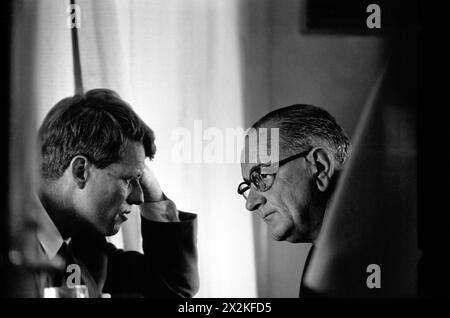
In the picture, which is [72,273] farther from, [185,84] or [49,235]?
[185,84]

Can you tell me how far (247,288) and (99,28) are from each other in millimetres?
1129

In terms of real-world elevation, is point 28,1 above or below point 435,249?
above

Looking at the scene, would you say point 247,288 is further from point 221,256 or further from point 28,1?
point 28,1

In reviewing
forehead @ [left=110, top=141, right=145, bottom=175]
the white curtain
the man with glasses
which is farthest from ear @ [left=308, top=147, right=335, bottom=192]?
forehead @ [left=110, top=141, right=145, bottom=175]

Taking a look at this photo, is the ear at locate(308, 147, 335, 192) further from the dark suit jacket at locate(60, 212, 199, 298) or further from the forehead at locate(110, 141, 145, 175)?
the forehead at locate(110, 141, 145, 175)

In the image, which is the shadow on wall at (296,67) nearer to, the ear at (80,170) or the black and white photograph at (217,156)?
the black and white photograph at (217,156)

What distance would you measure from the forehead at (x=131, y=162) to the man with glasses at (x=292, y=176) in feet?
1.25

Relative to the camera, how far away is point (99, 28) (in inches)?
127

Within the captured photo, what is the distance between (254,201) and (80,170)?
664 mm

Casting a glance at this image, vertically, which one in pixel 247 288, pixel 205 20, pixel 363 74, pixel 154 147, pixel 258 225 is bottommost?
pixel 247 288

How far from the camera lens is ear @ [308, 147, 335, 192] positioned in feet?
10.5

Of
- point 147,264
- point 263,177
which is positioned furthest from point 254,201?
point 147,264

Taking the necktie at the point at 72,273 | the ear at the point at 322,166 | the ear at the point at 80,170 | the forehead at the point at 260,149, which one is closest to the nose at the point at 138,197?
the ear at the point at 80,170

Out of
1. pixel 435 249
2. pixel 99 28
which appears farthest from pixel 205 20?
pixel 435 249
